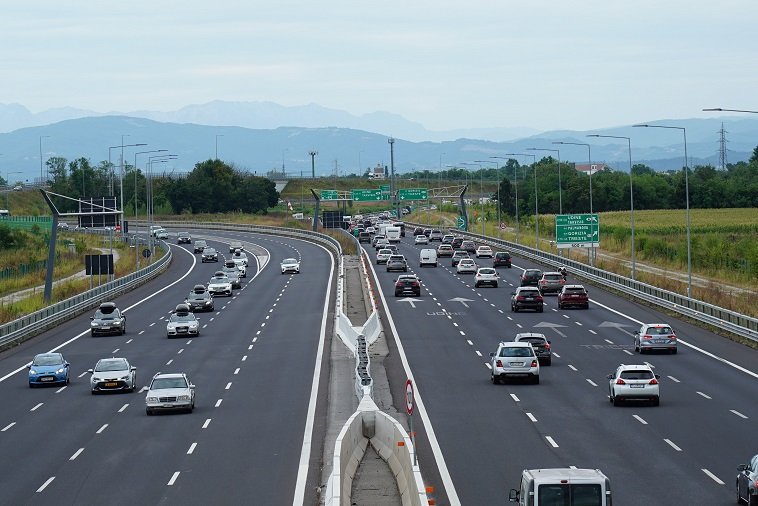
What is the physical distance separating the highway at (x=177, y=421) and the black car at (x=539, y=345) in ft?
24.3

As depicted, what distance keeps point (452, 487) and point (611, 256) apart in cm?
9058

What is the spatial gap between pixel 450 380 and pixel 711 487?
18.8 metres

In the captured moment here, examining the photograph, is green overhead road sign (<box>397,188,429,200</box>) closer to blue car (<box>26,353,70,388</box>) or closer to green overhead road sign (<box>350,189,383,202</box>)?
green overhead road sign (<box>350,189,383,202</box>)

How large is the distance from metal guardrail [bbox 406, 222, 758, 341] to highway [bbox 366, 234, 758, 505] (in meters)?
0.80

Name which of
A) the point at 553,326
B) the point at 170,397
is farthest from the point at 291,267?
the point at 170,397

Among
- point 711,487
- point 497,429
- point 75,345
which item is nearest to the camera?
point 711,487

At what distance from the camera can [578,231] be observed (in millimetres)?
93688

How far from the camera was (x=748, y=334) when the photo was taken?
5219cm

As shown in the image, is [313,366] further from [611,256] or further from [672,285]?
[611,256]

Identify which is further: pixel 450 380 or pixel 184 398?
pixel 450 380

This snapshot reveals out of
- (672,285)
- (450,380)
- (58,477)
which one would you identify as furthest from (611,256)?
(58,477)

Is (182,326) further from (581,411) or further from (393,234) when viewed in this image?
(393,234)

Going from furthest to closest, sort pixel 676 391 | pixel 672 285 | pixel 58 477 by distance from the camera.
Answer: pixel 672 285
pixel 676 391
pixel 58 477

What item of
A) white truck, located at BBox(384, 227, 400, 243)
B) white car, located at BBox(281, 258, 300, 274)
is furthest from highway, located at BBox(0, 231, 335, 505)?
white truck, located at BBox(384, 227, 400, 243)
